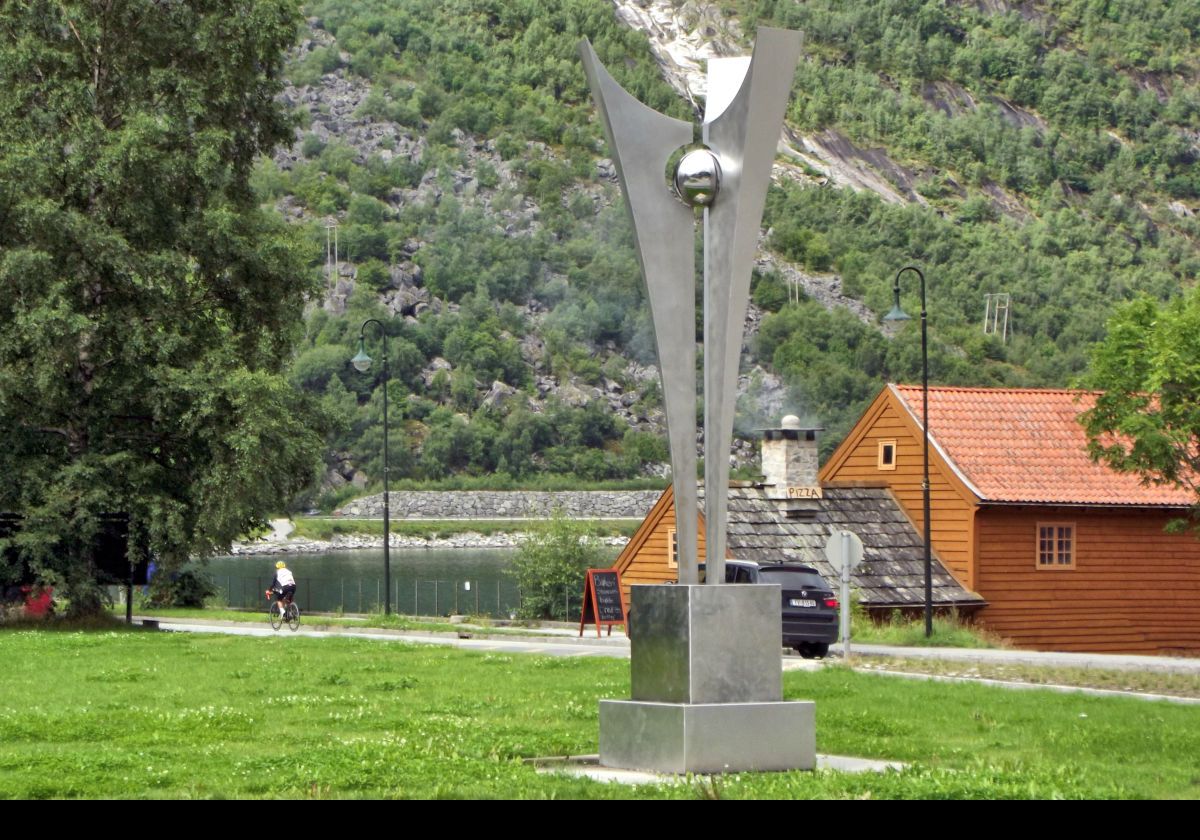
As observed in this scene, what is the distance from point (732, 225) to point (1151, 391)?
24167 millimetres

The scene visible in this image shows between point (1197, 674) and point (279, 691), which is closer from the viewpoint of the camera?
point (279, 691)

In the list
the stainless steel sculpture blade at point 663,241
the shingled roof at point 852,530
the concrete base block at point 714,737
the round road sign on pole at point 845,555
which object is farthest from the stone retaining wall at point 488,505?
the concrete base block at point 714,737

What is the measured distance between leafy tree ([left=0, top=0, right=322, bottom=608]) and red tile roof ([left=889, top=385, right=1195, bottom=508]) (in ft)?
49.3

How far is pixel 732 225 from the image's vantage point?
43.2 feet


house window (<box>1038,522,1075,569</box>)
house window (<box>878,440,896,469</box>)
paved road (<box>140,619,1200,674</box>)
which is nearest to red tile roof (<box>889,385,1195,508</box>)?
house window (<box>1038,522,1075,569</box>)

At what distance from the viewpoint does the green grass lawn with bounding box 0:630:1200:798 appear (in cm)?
1075

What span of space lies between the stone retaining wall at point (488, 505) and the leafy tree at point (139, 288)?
364 feet

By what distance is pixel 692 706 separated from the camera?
1208cm

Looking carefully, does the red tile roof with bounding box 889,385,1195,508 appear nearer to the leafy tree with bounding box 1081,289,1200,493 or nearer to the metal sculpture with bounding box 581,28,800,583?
the leafy tree with bounding box 1081,289,1200,493

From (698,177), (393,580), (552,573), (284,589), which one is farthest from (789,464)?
(393,580)
